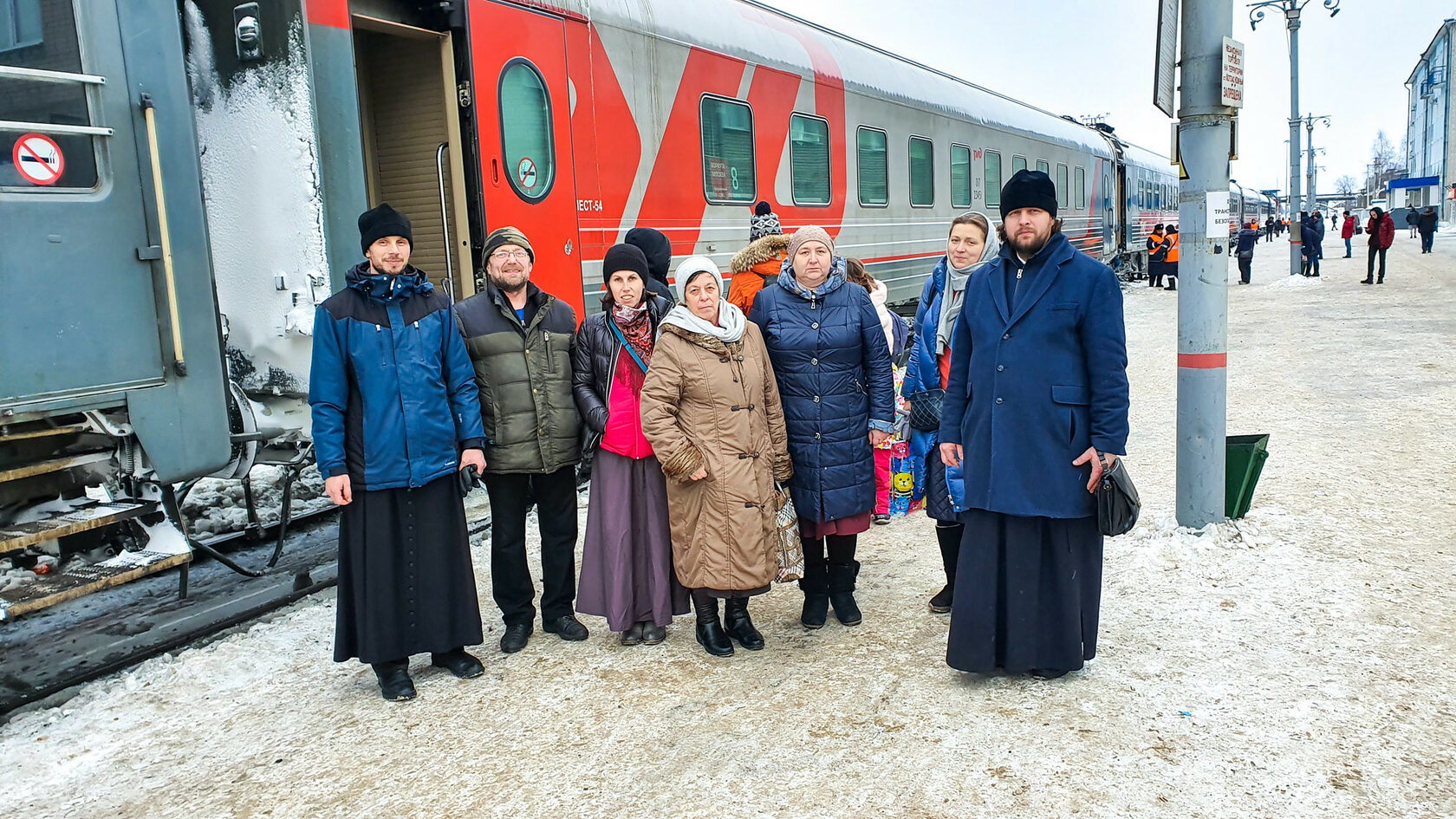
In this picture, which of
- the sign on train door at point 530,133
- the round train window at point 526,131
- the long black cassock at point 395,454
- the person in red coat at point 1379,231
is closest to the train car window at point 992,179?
the sign on train door at point 530,133

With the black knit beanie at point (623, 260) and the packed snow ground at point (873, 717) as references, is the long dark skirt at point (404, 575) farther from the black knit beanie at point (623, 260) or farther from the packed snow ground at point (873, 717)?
the black knit beanie at point (623, 260)

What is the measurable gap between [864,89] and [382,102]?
518 centimetres

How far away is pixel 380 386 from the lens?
3.77 metres

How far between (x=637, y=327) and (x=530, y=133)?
250 cm

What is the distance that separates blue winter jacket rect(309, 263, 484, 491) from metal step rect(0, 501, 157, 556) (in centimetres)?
94

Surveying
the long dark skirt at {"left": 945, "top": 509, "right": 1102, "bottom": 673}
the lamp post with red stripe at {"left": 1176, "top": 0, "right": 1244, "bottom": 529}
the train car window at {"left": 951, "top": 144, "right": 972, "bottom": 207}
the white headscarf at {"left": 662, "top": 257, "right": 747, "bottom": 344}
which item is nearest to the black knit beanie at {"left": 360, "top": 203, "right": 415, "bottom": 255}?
the white headscarf at {"left": 662, "top": 257, "right": 747, "bottom": 344}

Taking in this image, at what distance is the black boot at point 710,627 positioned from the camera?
4.18 meters

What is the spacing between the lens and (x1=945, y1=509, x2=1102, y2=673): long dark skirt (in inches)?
144

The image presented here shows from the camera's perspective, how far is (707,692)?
383 centimetres

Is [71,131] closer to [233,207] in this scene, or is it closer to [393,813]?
[233,207]

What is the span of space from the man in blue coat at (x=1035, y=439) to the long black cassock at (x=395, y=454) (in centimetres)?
188

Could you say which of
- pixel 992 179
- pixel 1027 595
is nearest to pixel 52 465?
pixel 1027 595

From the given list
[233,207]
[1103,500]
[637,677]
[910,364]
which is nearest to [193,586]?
[233,207]

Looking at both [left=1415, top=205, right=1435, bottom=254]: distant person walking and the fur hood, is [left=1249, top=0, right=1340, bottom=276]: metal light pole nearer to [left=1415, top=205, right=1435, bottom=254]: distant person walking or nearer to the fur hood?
[left=1415, top=205, right=1435, bottom=254]: distant person walking
